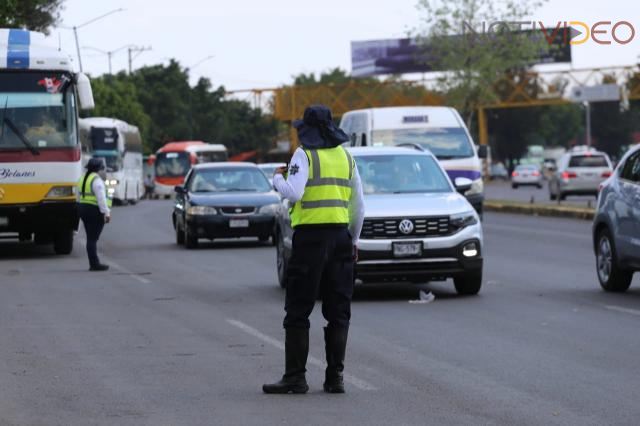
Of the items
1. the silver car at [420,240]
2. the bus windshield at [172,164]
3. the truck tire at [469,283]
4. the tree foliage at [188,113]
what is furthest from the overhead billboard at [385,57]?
the silver car at [420,240]

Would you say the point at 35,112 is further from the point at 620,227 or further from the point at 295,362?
the point at 295,362

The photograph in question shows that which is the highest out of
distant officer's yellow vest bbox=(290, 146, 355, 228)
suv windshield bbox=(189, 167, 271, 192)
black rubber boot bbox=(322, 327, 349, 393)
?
distant officer's yellow vest bbox=(290, 146, 355, 228)

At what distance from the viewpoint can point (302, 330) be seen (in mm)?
9867

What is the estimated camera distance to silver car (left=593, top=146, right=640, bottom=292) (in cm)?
1644

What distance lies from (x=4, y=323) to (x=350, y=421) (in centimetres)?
674

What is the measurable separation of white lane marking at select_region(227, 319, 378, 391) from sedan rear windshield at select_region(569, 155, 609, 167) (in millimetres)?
34744

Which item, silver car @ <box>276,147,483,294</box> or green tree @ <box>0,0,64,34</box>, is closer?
silver car @ <box>276,147,483,294</box>

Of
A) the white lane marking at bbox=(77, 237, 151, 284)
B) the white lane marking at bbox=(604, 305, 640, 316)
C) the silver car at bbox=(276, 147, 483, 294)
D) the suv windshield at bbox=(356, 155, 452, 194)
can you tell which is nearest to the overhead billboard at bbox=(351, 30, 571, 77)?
the white lane marking at bbox=(77, 237, 151, 284)

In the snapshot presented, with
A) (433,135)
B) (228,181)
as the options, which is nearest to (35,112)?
(228,181)

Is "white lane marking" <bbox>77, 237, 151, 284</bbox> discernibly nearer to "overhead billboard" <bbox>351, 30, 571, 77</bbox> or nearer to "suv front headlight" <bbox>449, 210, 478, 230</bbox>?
"suv front headlight" <bbox>449, 210, 478, 230</bbox>

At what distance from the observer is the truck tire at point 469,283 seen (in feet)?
55.4

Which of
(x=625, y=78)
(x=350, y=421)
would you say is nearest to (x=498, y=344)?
(x=350, y=421)

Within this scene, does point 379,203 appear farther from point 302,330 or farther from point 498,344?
point 302,330

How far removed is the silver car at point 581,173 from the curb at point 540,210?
236 centimetres
